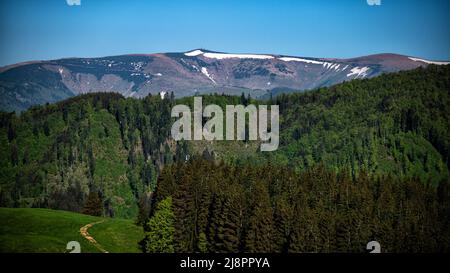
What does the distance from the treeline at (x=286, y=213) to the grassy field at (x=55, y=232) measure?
262 inches

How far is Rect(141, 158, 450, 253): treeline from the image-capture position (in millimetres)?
117500

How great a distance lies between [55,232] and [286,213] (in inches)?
1882

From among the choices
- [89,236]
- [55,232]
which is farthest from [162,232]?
[55,232]

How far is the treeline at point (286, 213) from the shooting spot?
4626 inches

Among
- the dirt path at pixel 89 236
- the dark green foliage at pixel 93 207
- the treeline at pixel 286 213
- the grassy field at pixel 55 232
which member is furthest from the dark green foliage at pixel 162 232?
the dark green foliage at pixel 93 207

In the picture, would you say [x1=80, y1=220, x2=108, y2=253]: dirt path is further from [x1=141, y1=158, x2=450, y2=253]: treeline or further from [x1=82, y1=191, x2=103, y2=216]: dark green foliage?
[x1=82, y1=191, x2=103, y2=216]: dark green foliage

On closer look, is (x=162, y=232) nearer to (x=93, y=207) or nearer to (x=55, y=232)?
(x=55, y=232)

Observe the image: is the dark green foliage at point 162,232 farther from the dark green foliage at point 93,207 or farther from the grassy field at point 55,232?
the dark green foliage at point 93,207

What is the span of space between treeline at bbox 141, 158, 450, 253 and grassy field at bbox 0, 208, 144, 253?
21.8 ft
